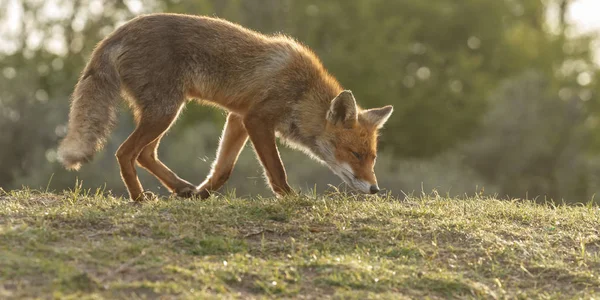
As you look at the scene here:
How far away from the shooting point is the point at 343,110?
357 inches

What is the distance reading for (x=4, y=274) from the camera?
571 centimetres

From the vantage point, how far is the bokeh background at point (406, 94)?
3375 centimetres

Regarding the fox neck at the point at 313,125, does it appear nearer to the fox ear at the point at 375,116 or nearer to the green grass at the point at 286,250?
→ the fox ear at the point at 375,116

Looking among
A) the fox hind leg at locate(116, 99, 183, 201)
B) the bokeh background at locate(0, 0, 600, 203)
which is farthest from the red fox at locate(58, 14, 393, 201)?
the bokeh background at locate(0, 0, 600, 203)

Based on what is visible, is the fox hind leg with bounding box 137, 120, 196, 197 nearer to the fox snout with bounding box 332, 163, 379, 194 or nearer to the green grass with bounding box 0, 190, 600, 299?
the green grass with bounding box 0, 190, 600, 299

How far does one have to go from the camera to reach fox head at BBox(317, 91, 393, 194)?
904 centimetres

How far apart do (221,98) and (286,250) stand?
2852 mm

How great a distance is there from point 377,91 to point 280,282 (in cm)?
3721

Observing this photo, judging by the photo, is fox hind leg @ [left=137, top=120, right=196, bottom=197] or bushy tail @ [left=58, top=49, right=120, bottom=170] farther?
fox hind leg @ [left=137, top=120, right=196, bottom=197]

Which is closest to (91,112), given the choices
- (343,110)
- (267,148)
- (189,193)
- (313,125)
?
(189,193)

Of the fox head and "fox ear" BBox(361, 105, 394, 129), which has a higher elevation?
"fox ear" BBox(361, 105, 394, 129)

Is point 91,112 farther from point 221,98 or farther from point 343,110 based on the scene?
point 343,110

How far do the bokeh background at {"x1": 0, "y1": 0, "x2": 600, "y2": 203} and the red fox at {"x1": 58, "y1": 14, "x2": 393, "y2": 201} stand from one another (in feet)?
71.0

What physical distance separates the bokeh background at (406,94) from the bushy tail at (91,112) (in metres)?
22.3
